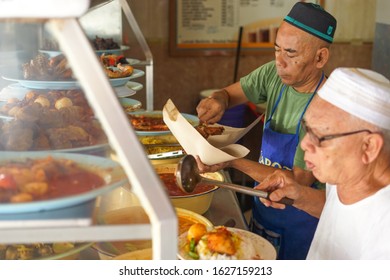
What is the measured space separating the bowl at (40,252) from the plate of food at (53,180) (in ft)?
0.90

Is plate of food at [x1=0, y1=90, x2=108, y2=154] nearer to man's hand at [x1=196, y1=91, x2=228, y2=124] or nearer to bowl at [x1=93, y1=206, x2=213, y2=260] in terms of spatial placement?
bowl at [x1=93, y1=206, x2=213, y2=260]

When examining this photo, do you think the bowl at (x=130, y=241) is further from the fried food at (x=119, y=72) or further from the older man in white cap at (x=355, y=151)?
the fried food at (x=119, y=72)

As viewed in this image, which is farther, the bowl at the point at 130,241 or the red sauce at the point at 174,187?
the red sauce at the point at 174,187

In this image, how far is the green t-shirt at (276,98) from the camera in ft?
8.52

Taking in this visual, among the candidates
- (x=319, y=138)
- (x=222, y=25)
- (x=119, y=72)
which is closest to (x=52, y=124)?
(x=319, y=138)

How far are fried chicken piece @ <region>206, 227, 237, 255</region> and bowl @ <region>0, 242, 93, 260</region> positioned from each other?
0.42 metres

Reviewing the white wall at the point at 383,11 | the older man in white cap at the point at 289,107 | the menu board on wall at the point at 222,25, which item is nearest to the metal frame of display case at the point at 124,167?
the older man in white cap at the point at 289,107

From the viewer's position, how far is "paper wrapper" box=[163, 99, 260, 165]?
2.13 metres

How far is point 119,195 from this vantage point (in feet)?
3.99

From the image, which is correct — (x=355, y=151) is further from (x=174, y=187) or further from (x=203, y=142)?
(x=174, y=187)

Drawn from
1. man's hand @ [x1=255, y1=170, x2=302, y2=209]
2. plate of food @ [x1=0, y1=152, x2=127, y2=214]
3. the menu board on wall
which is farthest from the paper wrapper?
the menu board on wall
